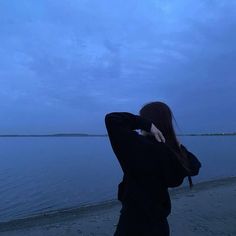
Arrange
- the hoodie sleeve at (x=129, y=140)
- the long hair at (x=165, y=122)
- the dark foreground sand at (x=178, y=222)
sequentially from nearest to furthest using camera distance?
1. the hoodie sleeve at (x=129, y=140)
2. the long hair at (x=165, y=122)
3. the dark foreground sand at (x=178, y=222)

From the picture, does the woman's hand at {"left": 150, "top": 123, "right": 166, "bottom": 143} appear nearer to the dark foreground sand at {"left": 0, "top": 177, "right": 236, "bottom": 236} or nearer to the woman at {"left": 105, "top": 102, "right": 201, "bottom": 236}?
the woman at {"left": 105, "top": 102, "right": 201, "bottom": 236}

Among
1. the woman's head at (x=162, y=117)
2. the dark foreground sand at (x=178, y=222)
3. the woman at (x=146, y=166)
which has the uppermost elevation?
the woman's head at (x=162, y=117)

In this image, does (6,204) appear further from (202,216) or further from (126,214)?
(126,214)

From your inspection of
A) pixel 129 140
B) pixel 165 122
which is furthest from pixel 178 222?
pixel 129 140

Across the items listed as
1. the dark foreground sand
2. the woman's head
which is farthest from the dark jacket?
the dark foreground sand

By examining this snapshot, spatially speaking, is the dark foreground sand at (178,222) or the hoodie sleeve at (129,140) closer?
the hoodie sleeve at (129,140)

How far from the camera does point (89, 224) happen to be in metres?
9.17

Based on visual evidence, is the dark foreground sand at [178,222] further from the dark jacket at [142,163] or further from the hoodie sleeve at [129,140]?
the hoodie sleeve at [129,140]

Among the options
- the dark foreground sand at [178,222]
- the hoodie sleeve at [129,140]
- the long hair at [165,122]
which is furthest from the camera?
the dark foreground sand at [178,222]

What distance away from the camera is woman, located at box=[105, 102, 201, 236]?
2.51 meters

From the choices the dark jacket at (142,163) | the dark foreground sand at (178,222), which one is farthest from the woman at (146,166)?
the dark foreground sand at (178,222)

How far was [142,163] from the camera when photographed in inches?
98.1

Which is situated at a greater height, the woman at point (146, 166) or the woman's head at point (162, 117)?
the woman's head at point (162, 117)

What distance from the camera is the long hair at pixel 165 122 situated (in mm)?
2613
